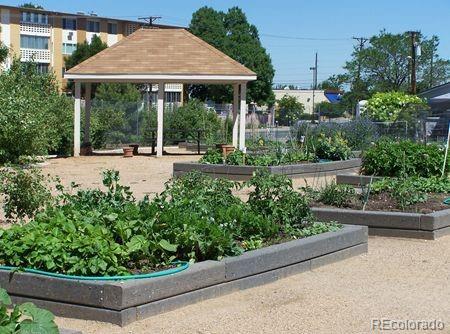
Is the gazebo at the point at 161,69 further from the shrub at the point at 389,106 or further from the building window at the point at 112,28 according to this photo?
the building window at the point at 112,28

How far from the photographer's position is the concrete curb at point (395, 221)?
33.2ft

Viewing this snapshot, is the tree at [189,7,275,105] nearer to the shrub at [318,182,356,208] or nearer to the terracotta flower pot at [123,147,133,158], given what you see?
the terracotta flower pot at [123,147,133,158]

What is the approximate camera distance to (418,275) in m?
8.16

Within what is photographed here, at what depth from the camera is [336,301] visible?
6922 mm

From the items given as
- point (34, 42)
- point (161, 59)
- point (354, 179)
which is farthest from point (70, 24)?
point (354, 179)

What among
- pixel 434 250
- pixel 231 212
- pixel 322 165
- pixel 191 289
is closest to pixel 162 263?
pixel 191 289

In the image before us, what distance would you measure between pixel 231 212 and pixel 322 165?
1063 cm

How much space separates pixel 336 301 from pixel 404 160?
841 centimetres

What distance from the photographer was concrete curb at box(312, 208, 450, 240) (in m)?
10.1

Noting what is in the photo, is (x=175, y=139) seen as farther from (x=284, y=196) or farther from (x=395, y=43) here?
(x=395, y=43)

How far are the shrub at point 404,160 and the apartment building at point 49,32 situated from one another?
5876 centimetres

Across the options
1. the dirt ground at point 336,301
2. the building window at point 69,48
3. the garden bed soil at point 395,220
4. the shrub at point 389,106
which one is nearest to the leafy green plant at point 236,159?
the garden bed soil at point 395,220

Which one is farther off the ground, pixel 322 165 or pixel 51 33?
pixel 51 33

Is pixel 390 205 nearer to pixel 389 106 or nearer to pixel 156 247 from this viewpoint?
pixel 156 247
